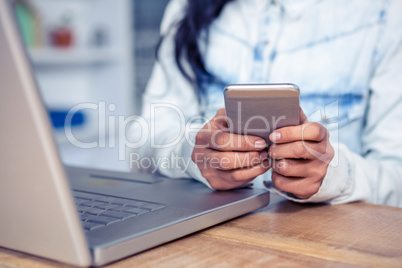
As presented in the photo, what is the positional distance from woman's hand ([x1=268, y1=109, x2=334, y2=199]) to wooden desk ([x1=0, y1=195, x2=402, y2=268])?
41 mm

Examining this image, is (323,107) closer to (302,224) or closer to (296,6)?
(296,6)

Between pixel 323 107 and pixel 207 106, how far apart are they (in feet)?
1.01

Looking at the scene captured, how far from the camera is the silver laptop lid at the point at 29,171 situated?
1.18 ft

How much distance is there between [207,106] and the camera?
49.1 inches

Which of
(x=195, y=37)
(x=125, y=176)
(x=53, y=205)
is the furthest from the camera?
(x=195, y=37)

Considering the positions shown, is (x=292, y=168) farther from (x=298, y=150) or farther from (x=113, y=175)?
(x=113, y=175)

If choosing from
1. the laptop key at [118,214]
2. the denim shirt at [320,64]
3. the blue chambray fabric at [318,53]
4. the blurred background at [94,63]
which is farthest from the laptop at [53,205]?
the blurred background at [94,63]

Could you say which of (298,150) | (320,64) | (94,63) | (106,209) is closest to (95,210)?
(106,209)

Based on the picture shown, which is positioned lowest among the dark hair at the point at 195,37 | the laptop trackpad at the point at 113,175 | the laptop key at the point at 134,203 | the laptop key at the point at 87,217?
the laptop trackpad at the point at 113,175

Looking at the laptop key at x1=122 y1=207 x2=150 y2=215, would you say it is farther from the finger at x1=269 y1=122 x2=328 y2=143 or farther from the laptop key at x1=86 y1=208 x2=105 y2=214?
the finger at x1=269 y1=122 x2=328 y2=143

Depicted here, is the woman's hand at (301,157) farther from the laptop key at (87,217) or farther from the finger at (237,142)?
the laptop key at (87,217)

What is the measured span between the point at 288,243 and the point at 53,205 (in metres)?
0.28

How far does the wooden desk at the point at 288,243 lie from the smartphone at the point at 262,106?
131 millimetres

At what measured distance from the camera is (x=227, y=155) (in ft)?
2.17
